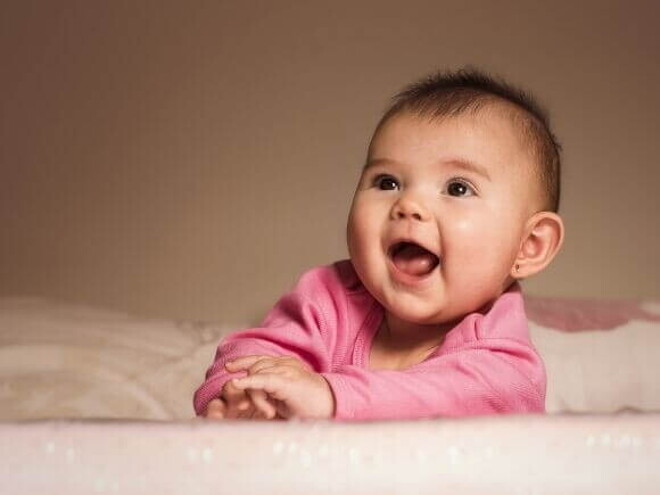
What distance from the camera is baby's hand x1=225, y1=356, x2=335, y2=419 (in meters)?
0.65

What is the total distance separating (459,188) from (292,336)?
22 centimetres

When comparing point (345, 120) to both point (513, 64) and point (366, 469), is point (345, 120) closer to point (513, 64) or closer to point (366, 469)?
point (513, 64)

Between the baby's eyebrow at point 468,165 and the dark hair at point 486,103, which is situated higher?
the dark hair at point 486,103

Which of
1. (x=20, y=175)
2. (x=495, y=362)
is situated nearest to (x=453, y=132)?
(x=495, y=362)

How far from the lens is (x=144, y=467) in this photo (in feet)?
1.57

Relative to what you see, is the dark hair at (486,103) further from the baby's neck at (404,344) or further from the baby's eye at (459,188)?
the baby's neck at (404,344)

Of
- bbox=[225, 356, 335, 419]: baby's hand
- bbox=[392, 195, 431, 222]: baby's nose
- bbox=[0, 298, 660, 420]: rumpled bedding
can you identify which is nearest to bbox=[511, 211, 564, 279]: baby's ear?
bbox=[392, 195, 431, 222]: baby's nose

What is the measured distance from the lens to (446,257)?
2.59ft

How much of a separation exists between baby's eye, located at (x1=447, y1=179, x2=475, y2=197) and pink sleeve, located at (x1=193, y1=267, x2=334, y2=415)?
20 cm

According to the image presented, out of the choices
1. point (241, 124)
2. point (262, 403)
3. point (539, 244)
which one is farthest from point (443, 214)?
point (241, 124)

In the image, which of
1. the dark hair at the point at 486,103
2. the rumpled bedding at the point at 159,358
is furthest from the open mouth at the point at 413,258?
the rumpled bedding at the point at 159,358

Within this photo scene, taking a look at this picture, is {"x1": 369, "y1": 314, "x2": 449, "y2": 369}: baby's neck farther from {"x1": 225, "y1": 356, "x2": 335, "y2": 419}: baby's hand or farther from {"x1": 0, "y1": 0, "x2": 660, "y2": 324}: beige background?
{"x1": 0, "y1": 0, "x2": 660, "y2": 324}: beige background

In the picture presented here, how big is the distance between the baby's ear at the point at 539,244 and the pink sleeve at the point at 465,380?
0.04 m

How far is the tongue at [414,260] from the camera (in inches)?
31.7
